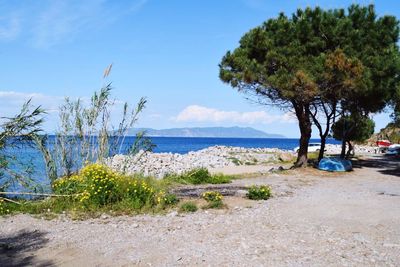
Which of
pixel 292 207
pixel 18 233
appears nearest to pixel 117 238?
pixel 18 233

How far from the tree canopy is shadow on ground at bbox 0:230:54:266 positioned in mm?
13254

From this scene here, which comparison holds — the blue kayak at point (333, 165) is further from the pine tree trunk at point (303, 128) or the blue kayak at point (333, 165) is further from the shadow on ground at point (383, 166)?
the shadow on ground at point (383, 166)

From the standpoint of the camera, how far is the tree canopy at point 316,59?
733 inches

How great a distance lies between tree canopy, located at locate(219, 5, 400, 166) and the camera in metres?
18.6

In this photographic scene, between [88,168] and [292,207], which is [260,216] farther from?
[88,168]

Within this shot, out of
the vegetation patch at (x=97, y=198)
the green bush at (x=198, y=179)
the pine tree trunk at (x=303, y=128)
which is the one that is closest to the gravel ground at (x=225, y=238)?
the vegetation patch at (x=97, y=198)

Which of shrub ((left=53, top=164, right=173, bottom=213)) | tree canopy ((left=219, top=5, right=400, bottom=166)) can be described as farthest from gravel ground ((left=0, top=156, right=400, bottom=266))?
tree canopy ((left=219, top=5, right=400, bottom=166))

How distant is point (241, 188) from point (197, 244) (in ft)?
22.6

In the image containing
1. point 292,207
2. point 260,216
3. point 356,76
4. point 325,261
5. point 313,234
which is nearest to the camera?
point 325,261

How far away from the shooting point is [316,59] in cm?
1891

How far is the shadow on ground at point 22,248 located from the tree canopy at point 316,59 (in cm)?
1325

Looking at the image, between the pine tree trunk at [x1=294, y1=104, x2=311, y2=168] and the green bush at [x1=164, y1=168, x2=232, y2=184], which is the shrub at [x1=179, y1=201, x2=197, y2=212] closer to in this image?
the green bush at [x1=164, y1=168, x2=232, y2=184]

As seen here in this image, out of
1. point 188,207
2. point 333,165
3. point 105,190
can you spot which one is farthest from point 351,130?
point 105,190

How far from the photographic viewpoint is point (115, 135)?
11133mm
